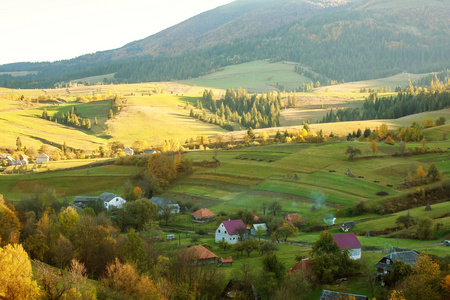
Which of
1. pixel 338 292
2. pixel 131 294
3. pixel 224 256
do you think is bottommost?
pixel 224 256

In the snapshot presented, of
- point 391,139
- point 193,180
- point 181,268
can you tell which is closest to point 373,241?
point 181,268

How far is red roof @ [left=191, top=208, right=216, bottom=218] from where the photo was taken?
74.9 m

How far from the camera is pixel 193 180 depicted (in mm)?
97688

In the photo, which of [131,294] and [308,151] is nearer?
[131,294]

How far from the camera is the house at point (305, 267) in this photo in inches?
1672

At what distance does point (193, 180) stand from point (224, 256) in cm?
4379

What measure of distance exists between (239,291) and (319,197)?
41413mm

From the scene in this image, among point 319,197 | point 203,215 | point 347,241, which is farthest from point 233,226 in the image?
point 319,197

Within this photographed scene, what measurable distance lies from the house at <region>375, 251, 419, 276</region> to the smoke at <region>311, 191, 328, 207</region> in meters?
32.5

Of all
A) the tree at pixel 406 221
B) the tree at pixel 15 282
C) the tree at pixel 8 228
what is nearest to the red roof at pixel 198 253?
the tree at pixel 15 282

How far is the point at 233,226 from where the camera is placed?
2552 inches

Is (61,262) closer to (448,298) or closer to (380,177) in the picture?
(448,298)

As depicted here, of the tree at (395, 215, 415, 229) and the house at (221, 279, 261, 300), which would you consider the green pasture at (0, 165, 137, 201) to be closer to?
the tree at (395, 215, 415, 229)

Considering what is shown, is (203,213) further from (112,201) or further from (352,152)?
(352,152)
